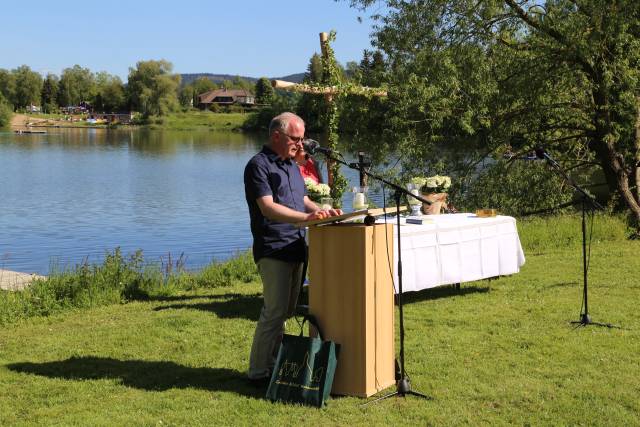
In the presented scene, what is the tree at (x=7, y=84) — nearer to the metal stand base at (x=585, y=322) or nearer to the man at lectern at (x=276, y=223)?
the metal stand base at (x=585, y=322)

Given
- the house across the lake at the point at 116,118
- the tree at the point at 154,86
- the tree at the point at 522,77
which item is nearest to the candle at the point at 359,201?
the tree at the point at 522,77

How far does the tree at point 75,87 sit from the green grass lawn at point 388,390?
167759 mm

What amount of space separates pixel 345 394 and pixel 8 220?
2254 cm

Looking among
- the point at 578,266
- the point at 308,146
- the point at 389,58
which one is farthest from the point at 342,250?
the point at 389,58

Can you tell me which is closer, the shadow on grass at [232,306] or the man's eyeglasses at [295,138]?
the man's eyeglasses at [295,138]

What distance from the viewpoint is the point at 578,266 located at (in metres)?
11.0

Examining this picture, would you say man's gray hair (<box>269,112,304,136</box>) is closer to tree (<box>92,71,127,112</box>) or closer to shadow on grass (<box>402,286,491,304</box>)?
shadow on grass (<box>402,286,491,304</box>)

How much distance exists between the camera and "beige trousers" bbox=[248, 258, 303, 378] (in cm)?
540

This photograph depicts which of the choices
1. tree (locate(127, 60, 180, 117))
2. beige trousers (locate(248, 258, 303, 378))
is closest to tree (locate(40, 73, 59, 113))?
tree (locate(127, 60, 180, 117))

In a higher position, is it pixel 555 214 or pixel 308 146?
pixel 308 146

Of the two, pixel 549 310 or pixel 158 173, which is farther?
pixel 158 173

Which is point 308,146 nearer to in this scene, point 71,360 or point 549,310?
point 71,360

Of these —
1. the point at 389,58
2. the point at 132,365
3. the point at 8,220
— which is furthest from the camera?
the point at 8,220

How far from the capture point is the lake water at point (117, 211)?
1975 centimetres
